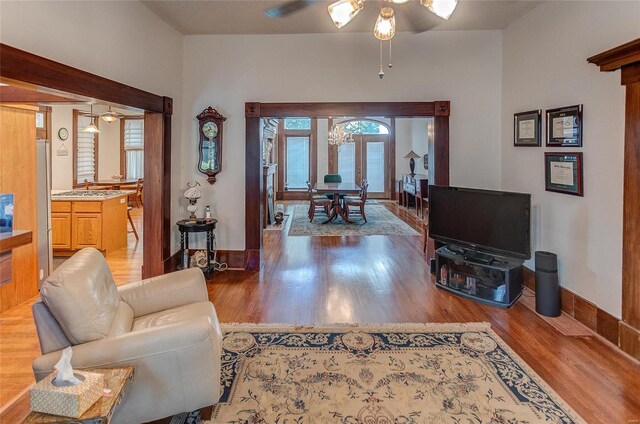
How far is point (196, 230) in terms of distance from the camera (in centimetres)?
467

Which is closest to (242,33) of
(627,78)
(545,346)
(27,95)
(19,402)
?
(27,95)

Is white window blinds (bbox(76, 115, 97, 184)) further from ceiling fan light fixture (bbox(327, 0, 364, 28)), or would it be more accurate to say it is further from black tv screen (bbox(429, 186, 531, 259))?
ceiling fan light fixture (bbox(327, 0, 364, 28))

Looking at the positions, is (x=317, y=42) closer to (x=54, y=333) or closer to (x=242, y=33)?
(x=242, y=33)

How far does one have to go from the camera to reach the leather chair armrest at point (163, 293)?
2506 millimetres

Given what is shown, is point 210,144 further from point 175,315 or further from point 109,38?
point 175,315

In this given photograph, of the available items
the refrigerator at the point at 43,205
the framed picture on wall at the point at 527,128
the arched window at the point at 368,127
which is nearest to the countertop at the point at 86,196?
the refrigerator at the point at 43,205

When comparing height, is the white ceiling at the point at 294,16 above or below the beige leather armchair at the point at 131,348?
above

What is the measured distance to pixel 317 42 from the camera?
16.0 ft

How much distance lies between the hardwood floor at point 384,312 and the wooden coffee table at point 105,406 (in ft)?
3.74

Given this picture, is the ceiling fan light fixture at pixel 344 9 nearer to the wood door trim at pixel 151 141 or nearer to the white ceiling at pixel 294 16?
the white ceiling at pixel 294 16

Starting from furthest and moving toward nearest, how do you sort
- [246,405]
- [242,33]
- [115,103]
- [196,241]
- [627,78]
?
[196,241]
[242,33]
[115,103]
[627,78]
[246,405]

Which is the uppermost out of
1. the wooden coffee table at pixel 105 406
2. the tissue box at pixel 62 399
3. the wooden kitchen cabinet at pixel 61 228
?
the wooden kitchen cabinet at pixel 61 228

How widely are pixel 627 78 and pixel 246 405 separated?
3.42 metres

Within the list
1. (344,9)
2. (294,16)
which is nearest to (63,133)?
(294,16)
